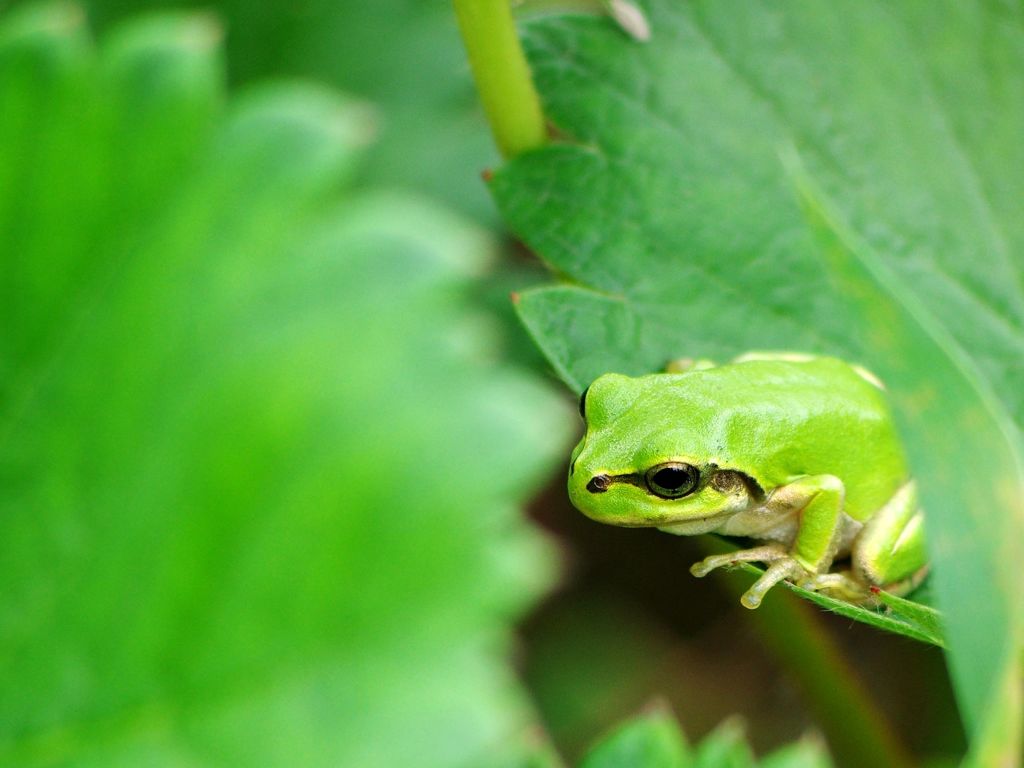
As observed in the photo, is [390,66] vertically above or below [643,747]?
above

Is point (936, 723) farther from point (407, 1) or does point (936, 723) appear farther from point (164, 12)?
point (164, 12)

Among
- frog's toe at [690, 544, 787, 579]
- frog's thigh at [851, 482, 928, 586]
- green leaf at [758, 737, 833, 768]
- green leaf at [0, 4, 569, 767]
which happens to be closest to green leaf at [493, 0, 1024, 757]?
frog's thigh at [851, 482, 928, 586]

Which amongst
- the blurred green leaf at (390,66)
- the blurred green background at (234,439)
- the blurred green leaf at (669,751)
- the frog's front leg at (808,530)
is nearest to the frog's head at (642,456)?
the frog's front leg at (808,530)

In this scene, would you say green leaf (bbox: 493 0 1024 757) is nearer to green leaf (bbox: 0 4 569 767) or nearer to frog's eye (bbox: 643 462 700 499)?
frog's eye (bbox: 643 462 700 499)

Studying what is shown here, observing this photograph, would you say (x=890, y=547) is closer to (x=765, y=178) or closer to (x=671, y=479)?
(x=671, y=479)

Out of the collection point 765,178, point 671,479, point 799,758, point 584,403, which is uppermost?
point 765,178

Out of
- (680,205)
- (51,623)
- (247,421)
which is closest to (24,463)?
(51,623)

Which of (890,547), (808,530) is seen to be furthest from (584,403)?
(890,547)

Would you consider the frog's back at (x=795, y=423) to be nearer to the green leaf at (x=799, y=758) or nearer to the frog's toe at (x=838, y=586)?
the frog's toe at (x=838, y=586)
